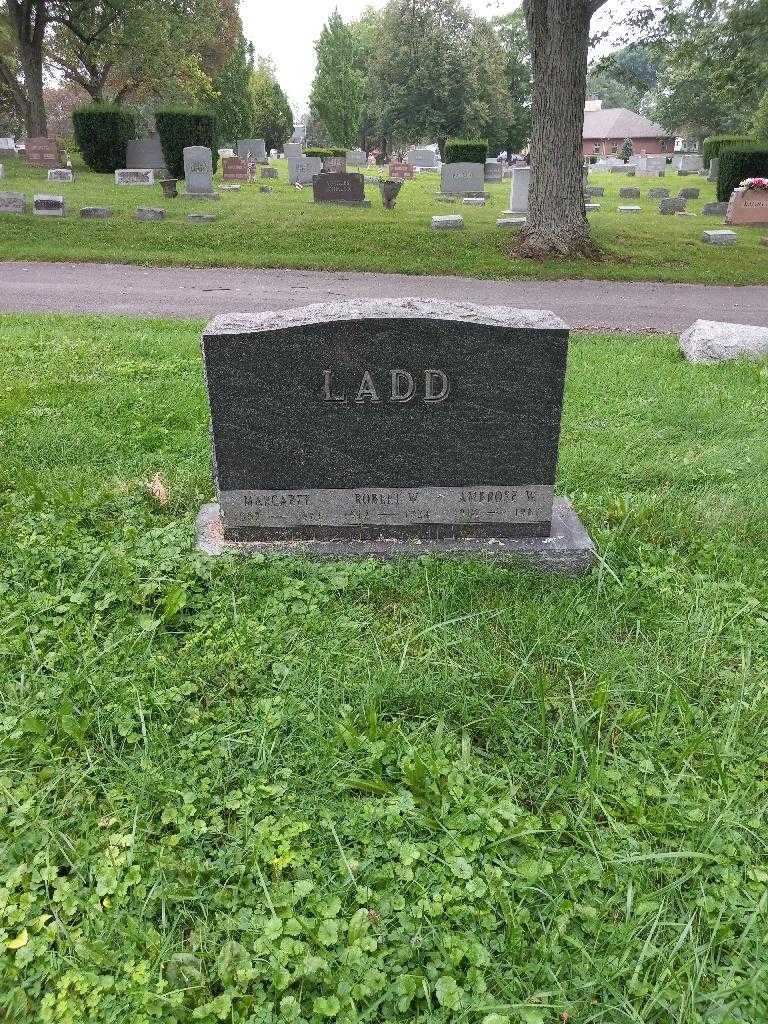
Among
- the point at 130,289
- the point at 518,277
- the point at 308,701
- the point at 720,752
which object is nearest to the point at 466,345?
the point at 308,701

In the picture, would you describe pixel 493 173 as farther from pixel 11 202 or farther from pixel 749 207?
pixel 11 202

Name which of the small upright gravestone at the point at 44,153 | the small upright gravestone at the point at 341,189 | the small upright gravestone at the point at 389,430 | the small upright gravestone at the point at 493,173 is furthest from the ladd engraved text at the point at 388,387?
the small upright gravestone at the point at 493,173

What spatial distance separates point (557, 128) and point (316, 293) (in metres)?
5.61

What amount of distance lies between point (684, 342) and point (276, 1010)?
7.81 m

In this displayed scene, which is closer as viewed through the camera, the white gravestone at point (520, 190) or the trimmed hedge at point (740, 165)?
the white gravestone at point (520, 190)

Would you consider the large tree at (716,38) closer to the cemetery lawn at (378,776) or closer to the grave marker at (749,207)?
the grave marker at (749,207)

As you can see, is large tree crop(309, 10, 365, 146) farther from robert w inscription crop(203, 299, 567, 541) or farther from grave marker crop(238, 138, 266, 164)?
robert w inscription crop(203, 299, 567, 541)

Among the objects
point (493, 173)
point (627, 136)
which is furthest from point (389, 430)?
point (627, 136)

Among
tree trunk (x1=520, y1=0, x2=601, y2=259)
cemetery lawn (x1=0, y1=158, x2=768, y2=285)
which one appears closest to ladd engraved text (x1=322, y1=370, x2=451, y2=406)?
cemetery lawn (x1=0, y1=158, x2=768, y2=285)

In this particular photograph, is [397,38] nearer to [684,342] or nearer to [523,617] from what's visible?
[684,342]

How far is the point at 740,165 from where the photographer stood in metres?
23.2

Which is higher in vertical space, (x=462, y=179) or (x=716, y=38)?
(x=716, y=38)

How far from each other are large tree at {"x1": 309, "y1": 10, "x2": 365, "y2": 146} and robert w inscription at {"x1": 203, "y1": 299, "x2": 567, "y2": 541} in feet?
163

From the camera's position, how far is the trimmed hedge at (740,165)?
2289 centimetres
